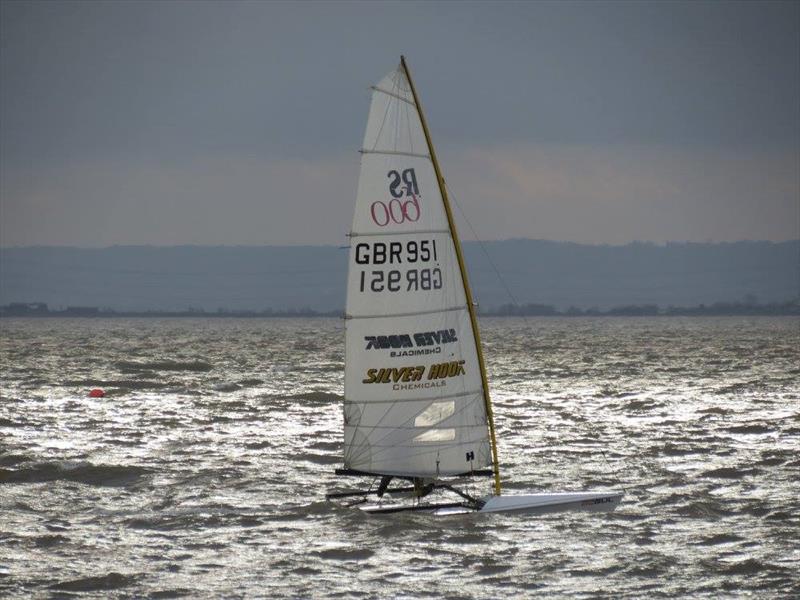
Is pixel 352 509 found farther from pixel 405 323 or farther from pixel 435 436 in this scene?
pixel 405 323

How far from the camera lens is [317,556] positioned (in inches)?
775

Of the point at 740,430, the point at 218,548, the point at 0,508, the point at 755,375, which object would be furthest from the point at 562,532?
the point at 755,375

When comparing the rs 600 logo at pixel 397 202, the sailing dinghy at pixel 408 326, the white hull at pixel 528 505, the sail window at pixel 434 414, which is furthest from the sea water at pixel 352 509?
the rs 600 logo at pixel 397 202

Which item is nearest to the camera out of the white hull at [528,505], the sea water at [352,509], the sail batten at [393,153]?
the sea water at [352,509]

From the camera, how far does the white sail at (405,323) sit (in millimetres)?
20359

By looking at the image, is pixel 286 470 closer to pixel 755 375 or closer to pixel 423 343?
pixel 423 343

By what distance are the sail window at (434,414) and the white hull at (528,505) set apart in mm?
1523

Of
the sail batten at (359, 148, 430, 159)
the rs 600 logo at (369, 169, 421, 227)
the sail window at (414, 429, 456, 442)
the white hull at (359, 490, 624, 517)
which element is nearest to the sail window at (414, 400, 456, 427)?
the sail window at (414, 429, 456, 442)

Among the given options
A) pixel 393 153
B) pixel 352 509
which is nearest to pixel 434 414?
pixel 352 509

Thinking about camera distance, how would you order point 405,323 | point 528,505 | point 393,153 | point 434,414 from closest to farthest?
1. point 393,153
2. point 405,323
3. point 434,414
4. point 528,505

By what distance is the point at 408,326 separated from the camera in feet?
68.6

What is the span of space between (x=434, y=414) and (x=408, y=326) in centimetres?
153

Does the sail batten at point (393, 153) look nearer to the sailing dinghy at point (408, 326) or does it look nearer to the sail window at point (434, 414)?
the sailing dinghy at point (408, 326)

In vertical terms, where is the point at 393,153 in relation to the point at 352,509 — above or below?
above
